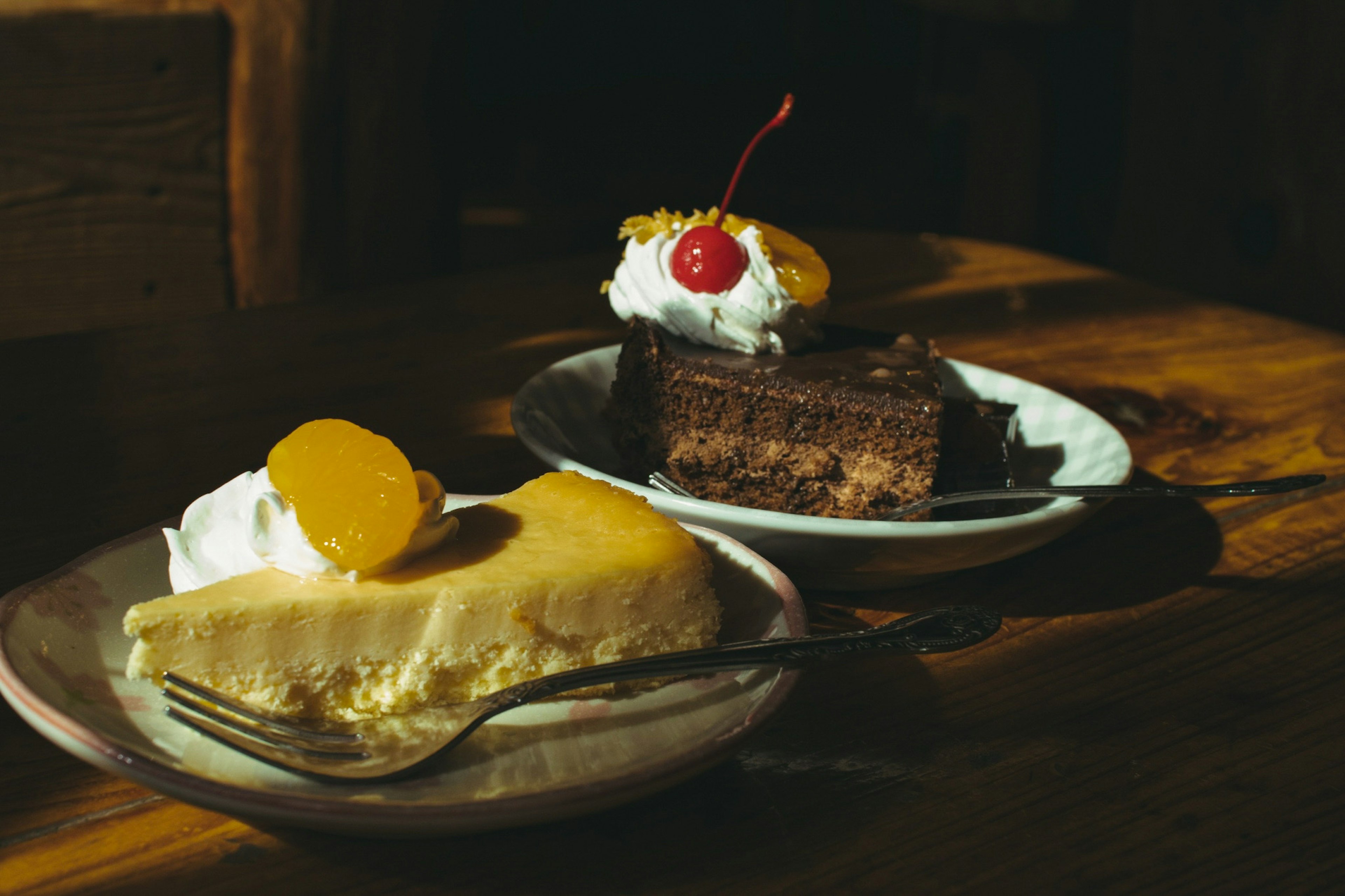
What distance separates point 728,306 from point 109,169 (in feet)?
7.14

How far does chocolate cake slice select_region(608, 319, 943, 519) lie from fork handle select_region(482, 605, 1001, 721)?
0.39 metres

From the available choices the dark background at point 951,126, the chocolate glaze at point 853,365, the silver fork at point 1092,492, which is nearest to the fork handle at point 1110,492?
the silver fork at point 1092,492

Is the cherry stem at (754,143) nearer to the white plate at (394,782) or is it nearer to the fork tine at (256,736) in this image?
the white plate at (394,782)

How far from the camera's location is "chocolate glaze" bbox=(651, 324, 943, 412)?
4.40 ft

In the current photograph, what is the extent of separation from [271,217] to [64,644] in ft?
7.51

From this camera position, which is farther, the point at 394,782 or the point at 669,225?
the point at 669,225

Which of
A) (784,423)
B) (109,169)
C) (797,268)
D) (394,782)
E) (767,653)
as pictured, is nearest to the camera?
(394,782)

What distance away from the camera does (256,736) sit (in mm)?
772

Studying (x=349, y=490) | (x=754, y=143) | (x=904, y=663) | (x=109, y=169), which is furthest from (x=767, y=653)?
(x=109, y=169)

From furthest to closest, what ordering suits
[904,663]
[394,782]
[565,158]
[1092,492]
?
[565,158] → [1092,492] → [904,663] → [394,782]

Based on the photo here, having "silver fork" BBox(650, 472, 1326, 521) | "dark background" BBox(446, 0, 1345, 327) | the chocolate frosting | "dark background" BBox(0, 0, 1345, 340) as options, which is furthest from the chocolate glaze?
"dark background" BBox(446, 0, 1345, 327)

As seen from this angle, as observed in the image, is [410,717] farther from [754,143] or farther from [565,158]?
[565,158]

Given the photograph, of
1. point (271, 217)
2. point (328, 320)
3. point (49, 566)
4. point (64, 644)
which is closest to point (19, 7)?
point (271, 217)

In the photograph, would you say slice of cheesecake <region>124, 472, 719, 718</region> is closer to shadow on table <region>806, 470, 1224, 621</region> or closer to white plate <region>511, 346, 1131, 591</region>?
white plate <region>511, 346, 1131, 591</region>
